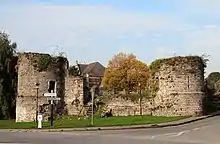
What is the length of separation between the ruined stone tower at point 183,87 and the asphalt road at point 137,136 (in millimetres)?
2523

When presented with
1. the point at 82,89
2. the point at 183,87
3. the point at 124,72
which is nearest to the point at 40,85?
the point at 82,89

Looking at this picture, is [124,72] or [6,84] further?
[124,72]

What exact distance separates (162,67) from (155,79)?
1.55 meters

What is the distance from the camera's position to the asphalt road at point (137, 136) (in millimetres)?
24094

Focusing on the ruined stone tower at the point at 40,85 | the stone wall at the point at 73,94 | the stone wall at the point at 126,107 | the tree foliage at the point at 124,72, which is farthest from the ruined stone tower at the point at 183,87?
the tree foliage at the point at 124,72

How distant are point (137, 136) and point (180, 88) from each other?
17575 millimetres

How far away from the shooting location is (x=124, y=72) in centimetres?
9044

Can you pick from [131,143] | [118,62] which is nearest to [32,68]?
[131,143]

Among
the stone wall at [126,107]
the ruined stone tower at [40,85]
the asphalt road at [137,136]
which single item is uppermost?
the ruined stone tower at [40,85]

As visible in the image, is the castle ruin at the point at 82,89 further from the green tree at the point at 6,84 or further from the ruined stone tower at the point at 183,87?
the green tree at the point at 6,84

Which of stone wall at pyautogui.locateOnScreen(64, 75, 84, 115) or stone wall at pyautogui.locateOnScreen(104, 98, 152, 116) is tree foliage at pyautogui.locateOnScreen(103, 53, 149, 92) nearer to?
stone wall at pyautogui.locateOnScreen(64, 75, 84, 115)

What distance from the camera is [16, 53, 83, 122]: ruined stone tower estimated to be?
Result: 166ft

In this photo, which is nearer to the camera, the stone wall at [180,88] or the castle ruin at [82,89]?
the stone wall at [180,88]

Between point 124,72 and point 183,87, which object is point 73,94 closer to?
point 183,87
